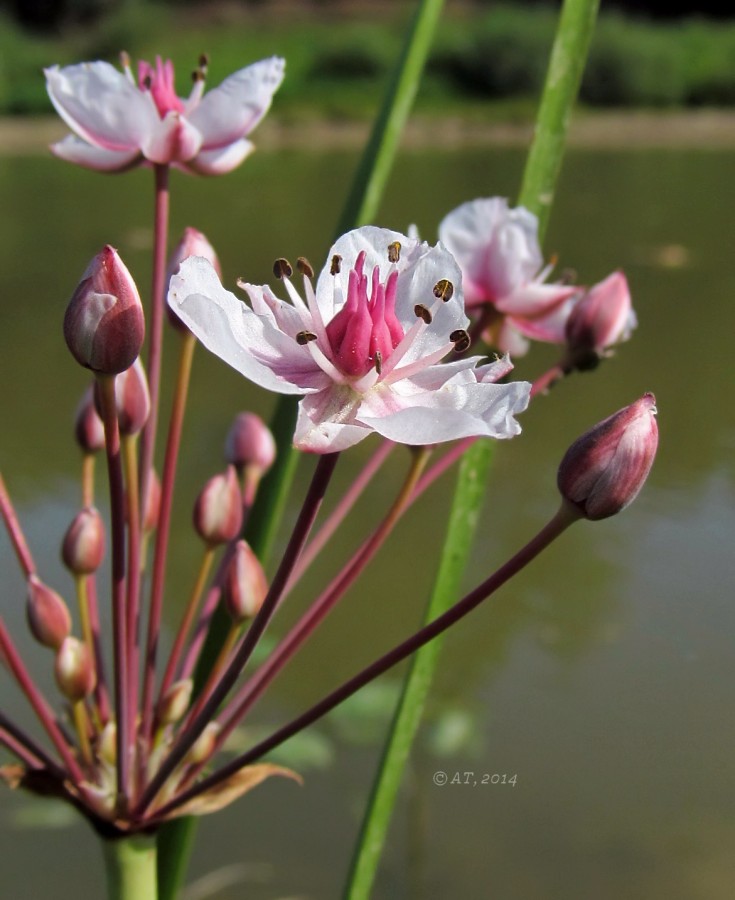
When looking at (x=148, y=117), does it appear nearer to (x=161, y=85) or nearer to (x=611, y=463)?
(x=161, y=85)

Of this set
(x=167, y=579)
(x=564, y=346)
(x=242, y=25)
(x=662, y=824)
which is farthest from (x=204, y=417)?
(x=242, y=25)

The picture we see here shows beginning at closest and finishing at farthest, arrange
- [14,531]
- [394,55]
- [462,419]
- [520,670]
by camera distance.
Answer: [462,419] → [14,531] → [520,670] → [394,55]

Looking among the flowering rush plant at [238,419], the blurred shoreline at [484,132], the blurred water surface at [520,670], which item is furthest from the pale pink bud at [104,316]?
the blurred shoreline at [484,132]

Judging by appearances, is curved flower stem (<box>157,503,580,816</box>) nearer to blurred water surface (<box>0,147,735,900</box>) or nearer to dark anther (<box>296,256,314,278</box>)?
dark anther (<box>296,256,314,278</box>)

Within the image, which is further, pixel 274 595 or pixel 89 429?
pixel 89 429

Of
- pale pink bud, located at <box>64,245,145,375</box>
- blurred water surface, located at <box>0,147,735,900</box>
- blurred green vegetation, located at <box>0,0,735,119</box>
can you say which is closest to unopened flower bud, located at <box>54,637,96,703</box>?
pale pink bud, located at <box>64,245,145,375</box>

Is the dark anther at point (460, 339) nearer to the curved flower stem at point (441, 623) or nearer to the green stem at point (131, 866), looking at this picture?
the curved flower stem at point (441, 623)

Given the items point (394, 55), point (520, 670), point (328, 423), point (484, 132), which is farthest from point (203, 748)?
point (394, 55)
